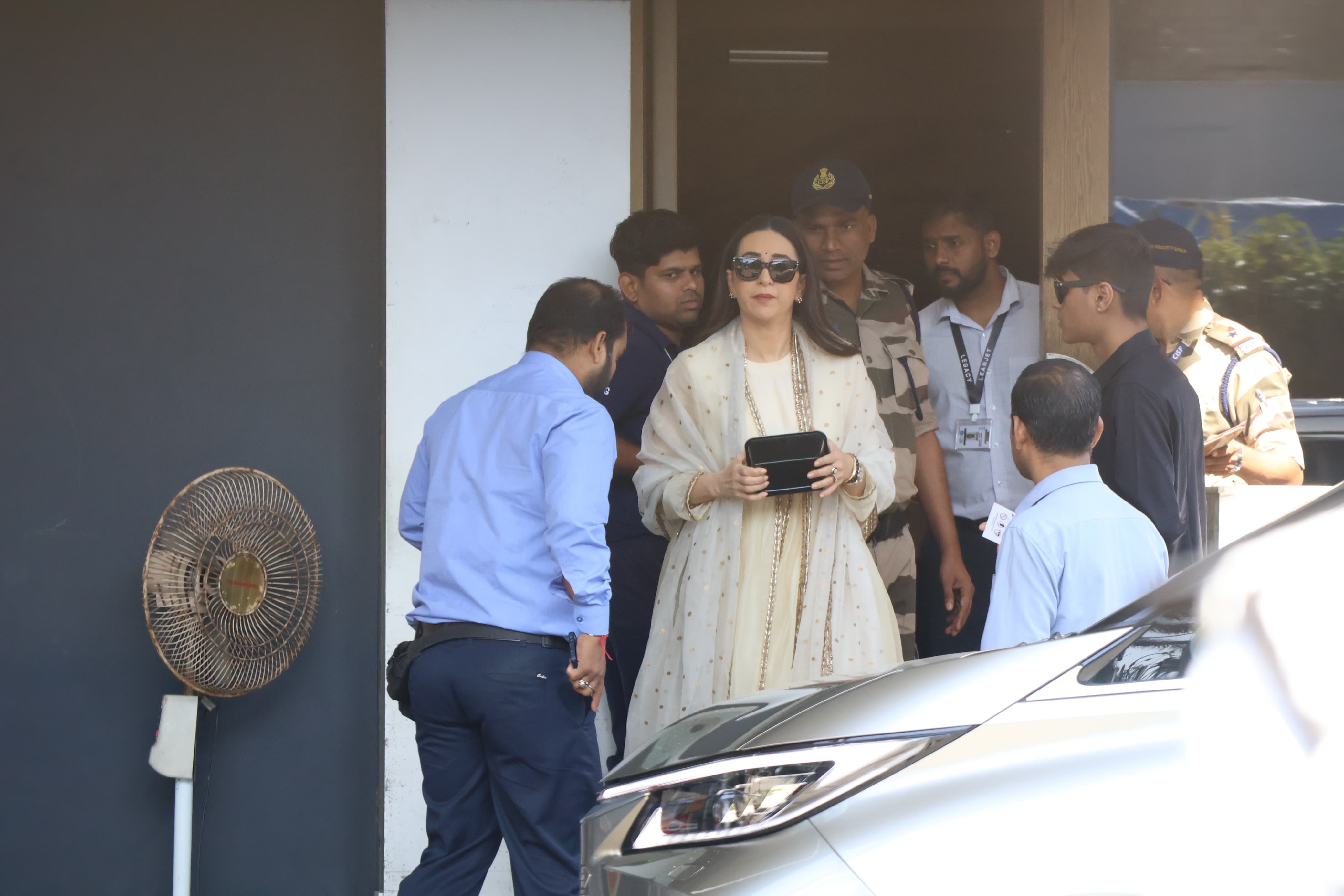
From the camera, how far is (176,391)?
4.00 m

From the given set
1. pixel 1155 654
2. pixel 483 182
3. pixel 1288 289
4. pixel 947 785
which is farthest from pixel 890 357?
pixel 947 785

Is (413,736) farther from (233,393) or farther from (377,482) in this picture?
(233,393)

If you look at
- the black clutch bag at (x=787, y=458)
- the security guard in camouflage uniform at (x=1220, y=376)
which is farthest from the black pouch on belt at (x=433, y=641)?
the security guard in camouflage uniform at (x=1220, y=376)

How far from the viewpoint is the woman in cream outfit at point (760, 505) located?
10.2ft

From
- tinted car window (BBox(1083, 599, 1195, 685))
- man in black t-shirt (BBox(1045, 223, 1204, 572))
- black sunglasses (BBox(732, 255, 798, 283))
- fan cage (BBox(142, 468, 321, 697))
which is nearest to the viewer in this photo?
tinted car window (BBox(1083, 599, 1195, 685))

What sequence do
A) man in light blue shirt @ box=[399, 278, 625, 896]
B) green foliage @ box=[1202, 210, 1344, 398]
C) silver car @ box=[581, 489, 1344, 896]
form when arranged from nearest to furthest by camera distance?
silver car @ box=[581, 489, 1344, 896] < man in light blue shirt @ box=[399, 278, 625, 896] < green foliage @ box=[1202, 210, 1344, 398]

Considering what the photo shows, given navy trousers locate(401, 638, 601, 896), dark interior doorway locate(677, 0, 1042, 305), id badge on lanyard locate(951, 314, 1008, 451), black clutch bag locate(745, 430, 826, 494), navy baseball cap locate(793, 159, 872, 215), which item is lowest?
navy trousers locate(401, 638, 601, 896)

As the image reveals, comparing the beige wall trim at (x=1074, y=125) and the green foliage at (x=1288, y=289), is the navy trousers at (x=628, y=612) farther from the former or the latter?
the green foliage at (x=1288, y=289)

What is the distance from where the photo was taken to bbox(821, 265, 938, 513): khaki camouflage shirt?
3629 millimetres

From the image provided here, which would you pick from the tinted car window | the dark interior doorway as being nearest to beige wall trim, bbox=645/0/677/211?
the dark interior doorway

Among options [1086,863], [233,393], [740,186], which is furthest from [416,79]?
[740,186]

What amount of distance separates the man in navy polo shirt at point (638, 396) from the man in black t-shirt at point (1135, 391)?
120cm

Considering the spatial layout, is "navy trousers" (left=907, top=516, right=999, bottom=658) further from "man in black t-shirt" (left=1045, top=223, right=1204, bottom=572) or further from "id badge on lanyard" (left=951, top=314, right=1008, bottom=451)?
"man in black t-shirt" (left=1045, top=223, right=1204, bottom=572)

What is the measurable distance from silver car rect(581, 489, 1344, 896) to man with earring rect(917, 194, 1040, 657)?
76.4 inches
